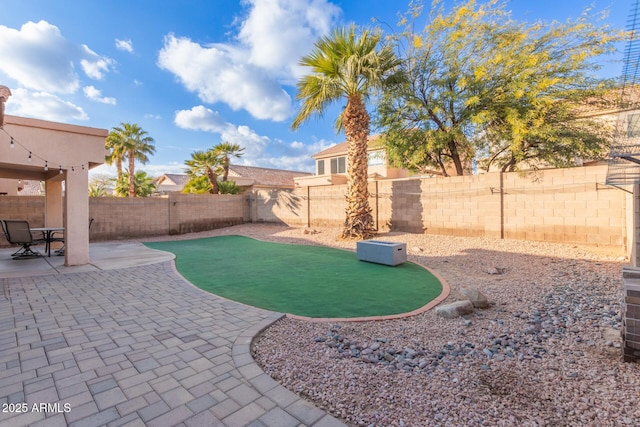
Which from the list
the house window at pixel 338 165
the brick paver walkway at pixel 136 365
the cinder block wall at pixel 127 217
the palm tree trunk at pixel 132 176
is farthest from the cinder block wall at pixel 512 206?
the palm tree trunk at pixel 132 176

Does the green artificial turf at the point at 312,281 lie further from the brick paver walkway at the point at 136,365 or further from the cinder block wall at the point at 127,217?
the cinder block wall at the point at 127,217

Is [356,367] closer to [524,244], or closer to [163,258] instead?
[163,258]

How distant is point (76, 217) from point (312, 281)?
6401 millimetres

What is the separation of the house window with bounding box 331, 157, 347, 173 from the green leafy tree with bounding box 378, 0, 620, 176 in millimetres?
12503

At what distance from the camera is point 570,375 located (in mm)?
2617

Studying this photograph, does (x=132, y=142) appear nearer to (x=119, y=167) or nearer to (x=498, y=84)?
(x=119, y=167)

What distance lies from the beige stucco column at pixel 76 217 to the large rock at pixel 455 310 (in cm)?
861

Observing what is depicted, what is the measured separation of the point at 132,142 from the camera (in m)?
25.2

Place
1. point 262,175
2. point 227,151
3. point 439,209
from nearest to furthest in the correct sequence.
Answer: point 439,209, point 227,151, point 262,175

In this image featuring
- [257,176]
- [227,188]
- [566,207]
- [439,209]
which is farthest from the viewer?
[257,176]

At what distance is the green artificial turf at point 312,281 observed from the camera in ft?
15.3

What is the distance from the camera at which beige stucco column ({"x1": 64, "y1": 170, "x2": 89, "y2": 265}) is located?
725 cm

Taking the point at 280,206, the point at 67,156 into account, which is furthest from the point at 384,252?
the point at 280,206

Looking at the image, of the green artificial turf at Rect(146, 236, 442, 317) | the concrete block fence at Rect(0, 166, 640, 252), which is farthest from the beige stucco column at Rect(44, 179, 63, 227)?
the green artificial turf at Rect(146, 236, 442, 317)
